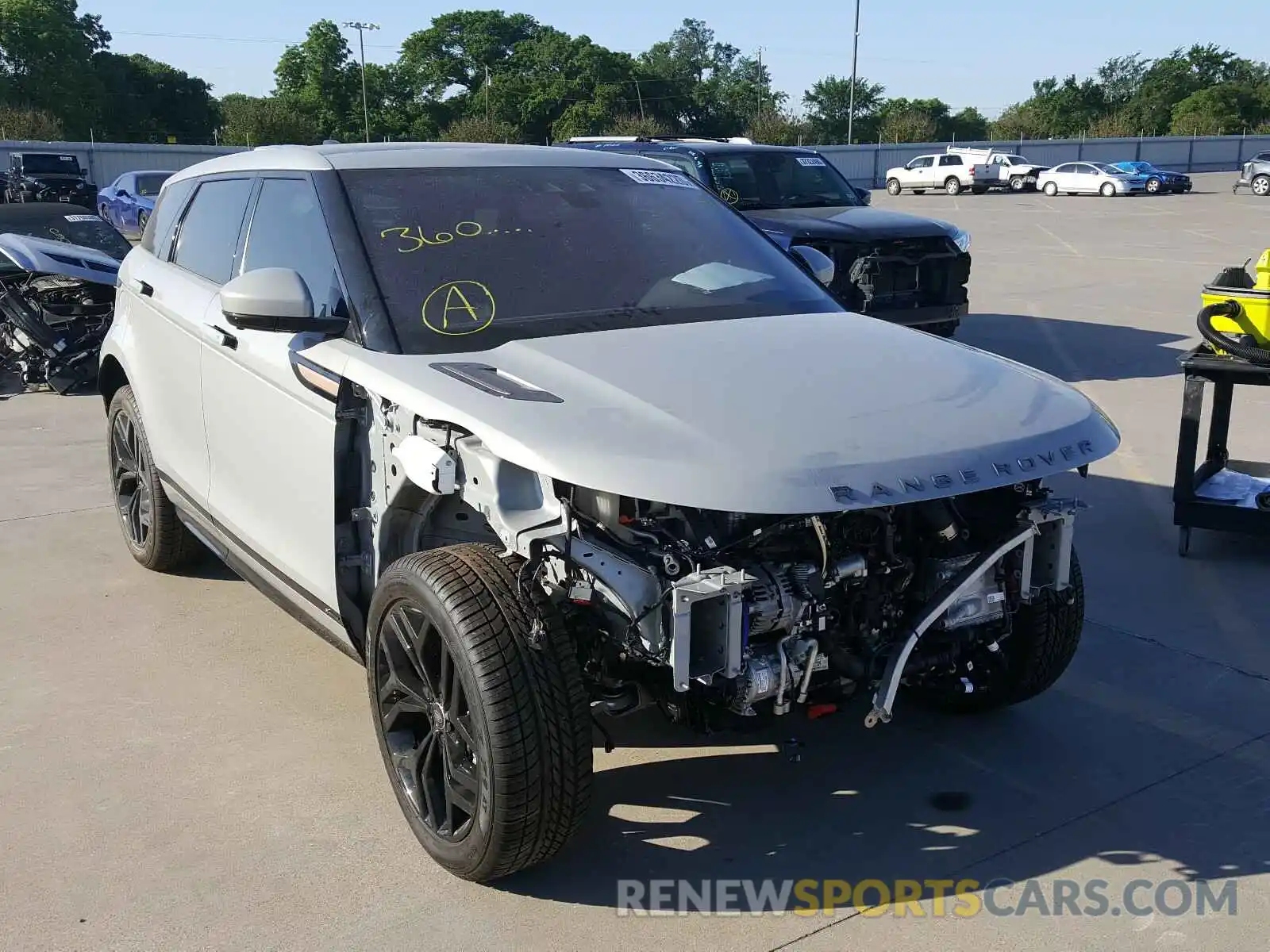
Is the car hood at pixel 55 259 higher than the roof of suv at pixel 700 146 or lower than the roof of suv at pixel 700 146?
lower

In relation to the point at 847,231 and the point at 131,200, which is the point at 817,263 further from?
the point at 131,200

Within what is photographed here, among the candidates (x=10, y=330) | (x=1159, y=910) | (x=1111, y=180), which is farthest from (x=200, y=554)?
(x=1111, y=180)

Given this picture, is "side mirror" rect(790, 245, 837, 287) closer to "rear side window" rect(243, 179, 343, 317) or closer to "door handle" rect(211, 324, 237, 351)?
"rear side window" rect(243, 179, 343, 317)

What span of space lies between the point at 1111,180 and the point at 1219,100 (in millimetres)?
46608

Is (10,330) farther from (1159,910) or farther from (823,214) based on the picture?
(1159,910)

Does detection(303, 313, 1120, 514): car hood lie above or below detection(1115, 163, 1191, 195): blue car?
below

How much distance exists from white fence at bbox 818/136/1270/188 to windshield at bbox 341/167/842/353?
53.1 metres

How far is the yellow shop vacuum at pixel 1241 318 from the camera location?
5574 mm

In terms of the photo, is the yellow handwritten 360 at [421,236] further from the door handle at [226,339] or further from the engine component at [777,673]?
the engine component at [777,673]

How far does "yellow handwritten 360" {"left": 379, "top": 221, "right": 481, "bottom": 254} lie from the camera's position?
3922 millimetres

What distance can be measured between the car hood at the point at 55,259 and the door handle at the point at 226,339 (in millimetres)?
6523

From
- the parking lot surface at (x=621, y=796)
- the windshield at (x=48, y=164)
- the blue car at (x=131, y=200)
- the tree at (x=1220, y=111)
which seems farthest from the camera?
the tree at (x=1220, y=111)

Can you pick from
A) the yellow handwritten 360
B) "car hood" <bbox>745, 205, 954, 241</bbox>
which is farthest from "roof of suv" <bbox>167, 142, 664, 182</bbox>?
"car hood" <bbox>745, 205, 954, 241</bbox>

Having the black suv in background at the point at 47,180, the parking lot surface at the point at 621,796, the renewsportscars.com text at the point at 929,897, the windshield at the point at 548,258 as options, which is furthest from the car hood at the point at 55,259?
the black suv in background at the point at 47,180
